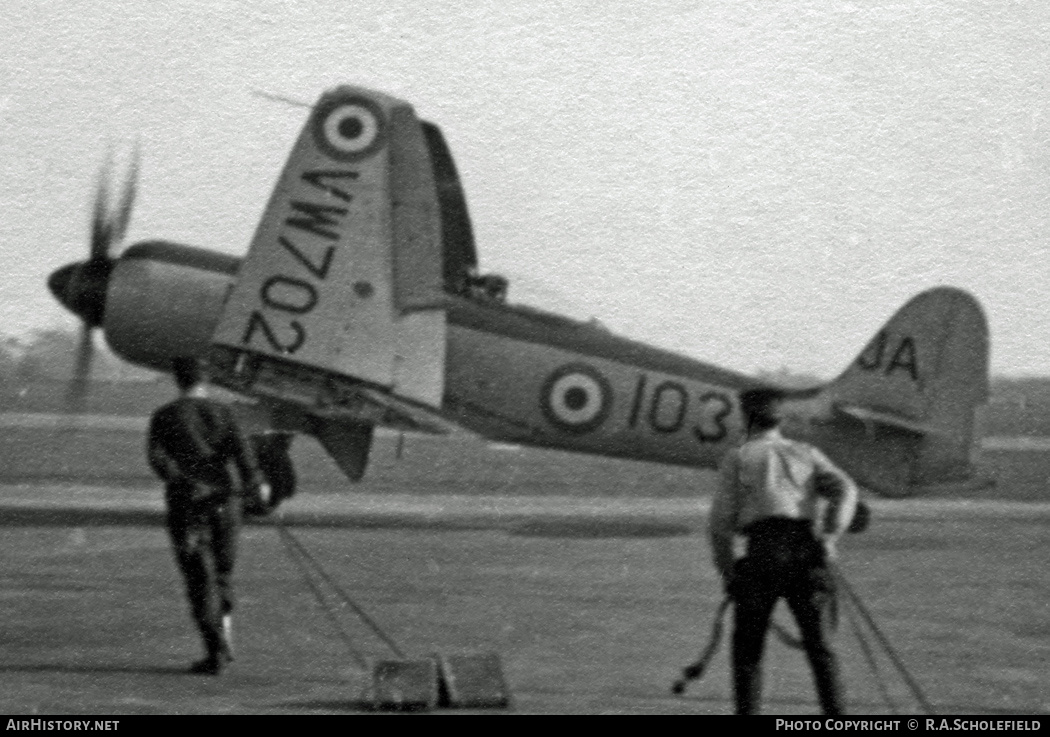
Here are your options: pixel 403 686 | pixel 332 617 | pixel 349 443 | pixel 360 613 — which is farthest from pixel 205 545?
pixel 349 443

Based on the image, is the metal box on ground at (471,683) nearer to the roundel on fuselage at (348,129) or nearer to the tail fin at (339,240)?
the tail fin at (339,240)

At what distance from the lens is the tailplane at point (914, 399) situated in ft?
64.4

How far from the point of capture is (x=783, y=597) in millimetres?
7445

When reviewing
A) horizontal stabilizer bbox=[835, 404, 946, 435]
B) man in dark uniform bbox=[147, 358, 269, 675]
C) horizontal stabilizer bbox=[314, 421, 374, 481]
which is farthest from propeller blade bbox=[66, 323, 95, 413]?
man in dark uniform bbox=[147, 358, 269, 675]

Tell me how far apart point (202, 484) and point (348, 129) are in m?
7.84

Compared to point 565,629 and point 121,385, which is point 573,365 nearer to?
point 565,629

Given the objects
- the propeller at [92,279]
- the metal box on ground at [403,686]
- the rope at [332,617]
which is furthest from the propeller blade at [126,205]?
the metal box on ground at [403,686]

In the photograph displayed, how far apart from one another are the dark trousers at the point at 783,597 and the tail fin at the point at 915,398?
1239 cm

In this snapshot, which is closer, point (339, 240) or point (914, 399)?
point (339, 240)

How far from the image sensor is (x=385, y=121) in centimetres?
1692

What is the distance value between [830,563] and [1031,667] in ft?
10.4

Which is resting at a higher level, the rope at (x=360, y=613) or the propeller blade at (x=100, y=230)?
the propeller blade at (x=100, y=230)

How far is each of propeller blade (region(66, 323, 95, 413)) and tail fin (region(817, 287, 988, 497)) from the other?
8151 millimetres

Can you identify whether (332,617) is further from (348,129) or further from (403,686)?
(348,129)
